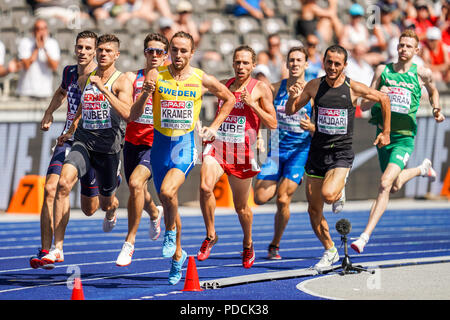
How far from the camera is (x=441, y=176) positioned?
2027 cm

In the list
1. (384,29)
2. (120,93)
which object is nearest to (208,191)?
(120,93)

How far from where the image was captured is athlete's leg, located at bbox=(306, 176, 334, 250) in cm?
1057

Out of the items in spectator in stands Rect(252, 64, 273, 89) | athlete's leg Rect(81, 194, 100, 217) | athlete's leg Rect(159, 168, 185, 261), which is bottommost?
athlete's leg Rect(81, 194, 100, 217)

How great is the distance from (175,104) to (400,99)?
368 centimetres

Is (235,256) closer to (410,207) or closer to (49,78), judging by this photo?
(49,78)

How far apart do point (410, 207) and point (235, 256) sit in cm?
808

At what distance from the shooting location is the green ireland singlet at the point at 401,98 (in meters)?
11.9

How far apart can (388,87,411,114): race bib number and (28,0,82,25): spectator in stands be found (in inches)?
328

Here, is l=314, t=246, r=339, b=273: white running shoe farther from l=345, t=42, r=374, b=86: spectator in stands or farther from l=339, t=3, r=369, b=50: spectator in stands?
l=339, t=3, r=369, b=50: spectator in stands

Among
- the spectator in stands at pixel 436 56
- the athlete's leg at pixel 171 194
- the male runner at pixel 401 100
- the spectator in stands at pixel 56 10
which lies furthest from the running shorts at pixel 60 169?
the spectator in stands at pixel 436 56

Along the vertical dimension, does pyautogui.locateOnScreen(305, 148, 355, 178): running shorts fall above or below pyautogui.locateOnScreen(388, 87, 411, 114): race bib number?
below

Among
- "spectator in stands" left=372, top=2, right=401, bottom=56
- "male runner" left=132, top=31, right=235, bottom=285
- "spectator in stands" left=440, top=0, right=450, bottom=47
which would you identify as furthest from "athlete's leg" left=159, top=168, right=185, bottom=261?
"spectator in stands" left=440, top=0, right=450, bottom=47

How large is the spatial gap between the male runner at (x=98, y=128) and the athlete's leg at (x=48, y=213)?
0.11 meters

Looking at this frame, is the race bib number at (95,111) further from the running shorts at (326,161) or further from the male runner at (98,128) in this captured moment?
the running shorts at (326,161)
